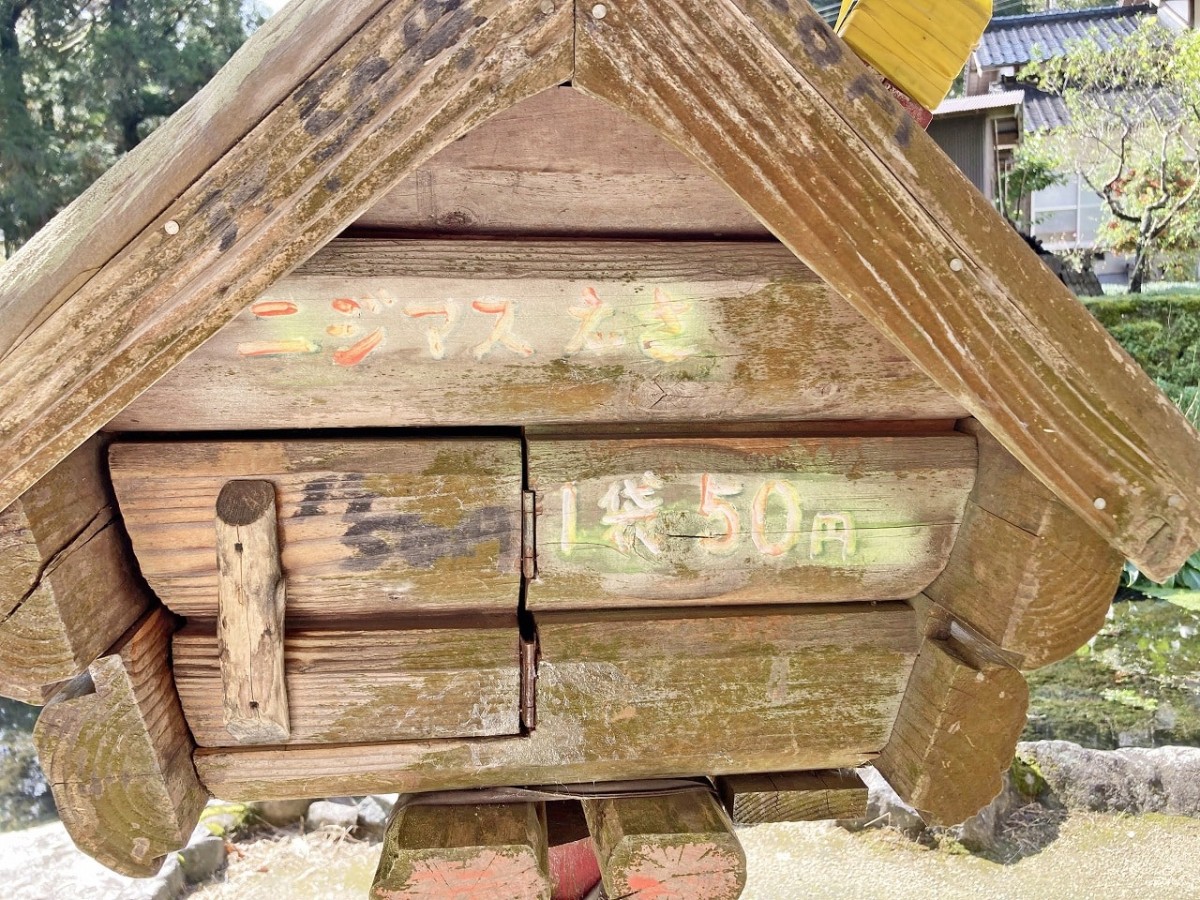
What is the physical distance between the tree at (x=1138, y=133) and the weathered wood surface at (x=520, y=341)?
10.8 m

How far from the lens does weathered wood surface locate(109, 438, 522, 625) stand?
47.0 inches

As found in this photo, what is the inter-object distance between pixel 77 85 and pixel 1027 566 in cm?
750

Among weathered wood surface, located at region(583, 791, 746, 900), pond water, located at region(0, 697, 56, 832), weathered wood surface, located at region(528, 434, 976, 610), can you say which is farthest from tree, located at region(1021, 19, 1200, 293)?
pond water, located at region(0, 697, 56, 832)

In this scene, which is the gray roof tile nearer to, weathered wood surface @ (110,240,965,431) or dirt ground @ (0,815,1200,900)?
dirt ground @ (0,815,1200,900)

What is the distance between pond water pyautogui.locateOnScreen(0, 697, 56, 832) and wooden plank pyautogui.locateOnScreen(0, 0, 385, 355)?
567 centimetres

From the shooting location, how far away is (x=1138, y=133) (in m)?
10.2

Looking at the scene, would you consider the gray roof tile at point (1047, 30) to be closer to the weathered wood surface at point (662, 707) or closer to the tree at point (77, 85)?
the tree at point (77, 85)

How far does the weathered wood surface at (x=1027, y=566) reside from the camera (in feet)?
4.15

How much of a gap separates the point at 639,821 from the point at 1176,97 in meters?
12.3

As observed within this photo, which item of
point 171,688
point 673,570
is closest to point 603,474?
point 673,570

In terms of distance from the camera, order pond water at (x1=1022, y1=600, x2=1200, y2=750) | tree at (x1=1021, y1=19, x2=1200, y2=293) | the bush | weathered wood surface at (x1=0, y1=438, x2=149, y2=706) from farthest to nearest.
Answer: tree at (x1=1021, y1=19, x2=1200, y2=293) < the bush < pond water at (x1=1022, y1=600, x2=1200, y2=750) < weathered wood surface at (x1=0, y1=438, x2=149, y2=706)

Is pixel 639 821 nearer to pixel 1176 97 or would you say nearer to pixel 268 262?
pixel 268 262

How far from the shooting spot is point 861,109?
979 millimetres

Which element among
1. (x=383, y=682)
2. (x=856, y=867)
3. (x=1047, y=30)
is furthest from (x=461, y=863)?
(x=1047, y=30)
